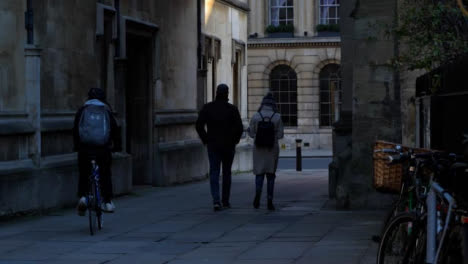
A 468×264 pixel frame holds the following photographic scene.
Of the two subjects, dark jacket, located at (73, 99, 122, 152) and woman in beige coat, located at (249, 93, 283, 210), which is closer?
dark jacket, located at (73, 99, 122, 152)

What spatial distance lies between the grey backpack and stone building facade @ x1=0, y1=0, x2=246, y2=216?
186 centimetres

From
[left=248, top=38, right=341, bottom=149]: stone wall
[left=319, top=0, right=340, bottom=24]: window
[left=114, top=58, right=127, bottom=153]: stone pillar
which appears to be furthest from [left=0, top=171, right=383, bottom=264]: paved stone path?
[left=319, top=0, right=340, bottom=24]: window

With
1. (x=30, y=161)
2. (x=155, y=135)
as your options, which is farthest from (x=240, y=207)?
(x=155, y=135)

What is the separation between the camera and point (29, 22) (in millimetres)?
14672

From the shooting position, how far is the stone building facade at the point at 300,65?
4956cm

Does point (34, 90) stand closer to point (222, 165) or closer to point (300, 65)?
point (222, 165)

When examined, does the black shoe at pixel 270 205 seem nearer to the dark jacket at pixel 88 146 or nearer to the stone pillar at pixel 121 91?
the dark jacket at pixel 88 146

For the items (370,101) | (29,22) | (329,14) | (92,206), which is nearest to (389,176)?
(92,206)

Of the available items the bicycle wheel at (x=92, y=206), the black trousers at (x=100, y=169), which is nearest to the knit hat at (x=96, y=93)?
the black trousers at (x=100, y=169)

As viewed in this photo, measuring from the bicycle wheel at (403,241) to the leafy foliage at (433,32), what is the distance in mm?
3425

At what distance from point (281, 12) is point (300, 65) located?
3.19 m

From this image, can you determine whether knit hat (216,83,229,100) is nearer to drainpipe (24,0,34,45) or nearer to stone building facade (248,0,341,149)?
drainpipe (24,0,34,45)

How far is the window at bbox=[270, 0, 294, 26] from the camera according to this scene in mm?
50844

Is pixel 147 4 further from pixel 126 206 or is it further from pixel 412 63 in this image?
pixel 412 63
